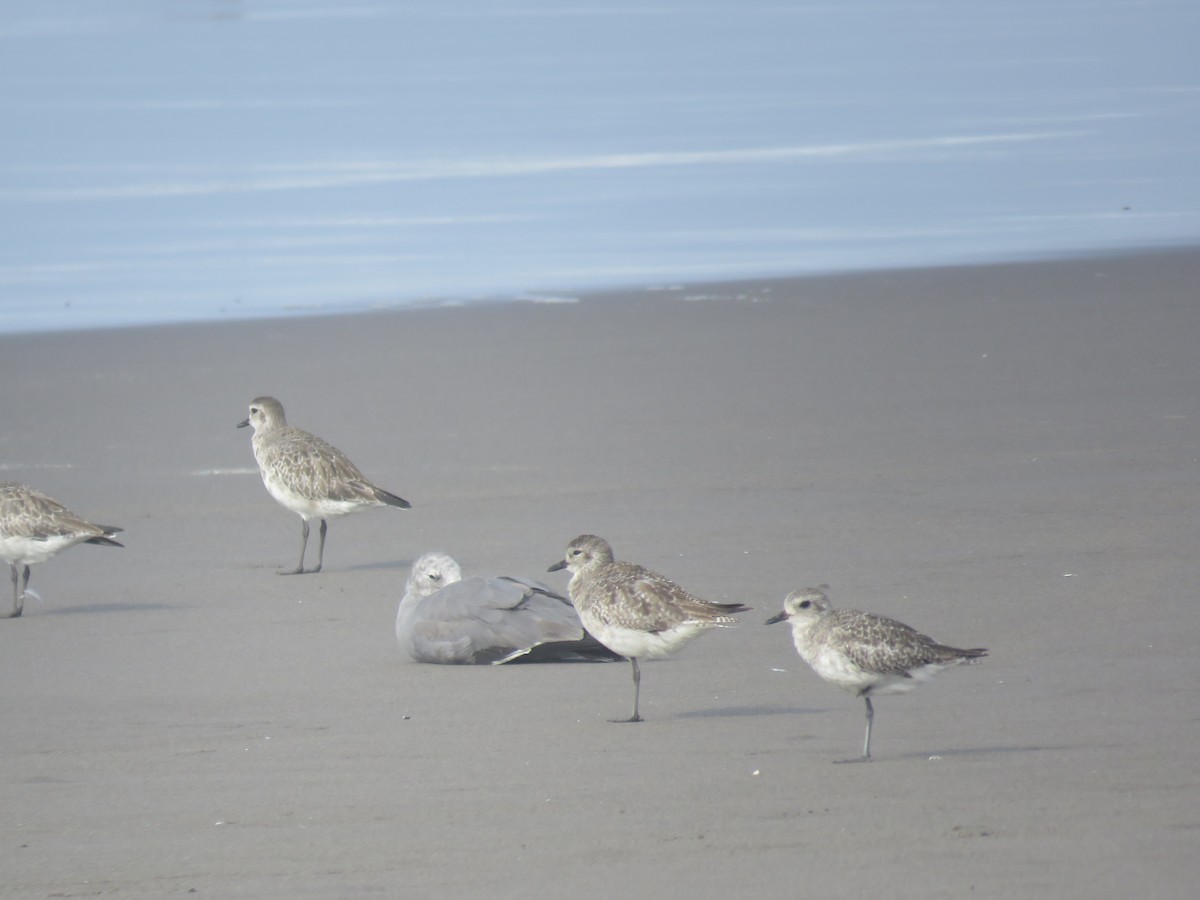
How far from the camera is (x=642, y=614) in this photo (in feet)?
24.6

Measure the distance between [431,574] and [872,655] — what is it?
3.10 m

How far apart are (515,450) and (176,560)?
131 inches

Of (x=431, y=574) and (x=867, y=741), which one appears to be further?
(x=431, y=574)

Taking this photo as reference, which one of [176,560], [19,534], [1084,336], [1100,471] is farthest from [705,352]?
[19,534]

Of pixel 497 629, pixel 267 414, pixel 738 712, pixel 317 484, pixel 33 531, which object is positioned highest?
pixel 267 414

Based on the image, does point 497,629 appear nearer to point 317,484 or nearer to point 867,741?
point 867,741

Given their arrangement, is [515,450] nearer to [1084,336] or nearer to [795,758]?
[1084,336]

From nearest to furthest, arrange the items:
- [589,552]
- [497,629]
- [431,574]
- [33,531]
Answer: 1. [589,552]
2. [497,629]
3. [431,574]
4. [33,531]

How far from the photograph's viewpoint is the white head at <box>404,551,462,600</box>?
9.20 metres

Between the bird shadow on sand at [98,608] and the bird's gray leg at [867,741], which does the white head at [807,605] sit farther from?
the bird shadow on sand at [98,608]

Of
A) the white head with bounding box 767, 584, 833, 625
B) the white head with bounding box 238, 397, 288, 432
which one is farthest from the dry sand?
the white head with bounding box 238, 397, 288, 432

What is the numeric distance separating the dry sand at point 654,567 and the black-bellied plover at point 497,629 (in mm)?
100

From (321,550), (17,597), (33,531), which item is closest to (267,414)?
(321,550)

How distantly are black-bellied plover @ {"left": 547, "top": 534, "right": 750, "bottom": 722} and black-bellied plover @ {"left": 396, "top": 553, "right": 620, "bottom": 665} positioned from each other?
2.14 ft
